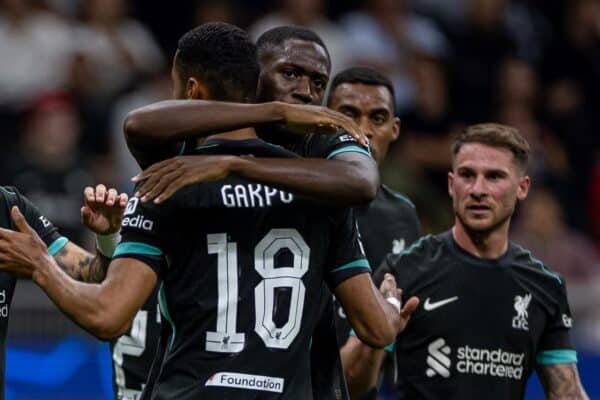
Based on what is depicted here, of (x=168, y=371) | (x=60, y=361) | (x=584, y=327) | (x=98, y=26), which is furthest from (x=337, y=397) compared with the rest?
(x=98, y=26)

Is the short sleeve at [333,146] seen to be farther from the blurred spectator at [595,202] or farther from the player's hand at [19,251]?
the blurred spectator at [595,202]

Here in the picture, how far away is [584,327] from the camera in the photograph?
10367 mm

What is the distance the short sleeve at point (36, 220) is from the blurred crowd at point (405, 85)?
4.42m

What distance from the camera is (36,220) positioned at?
17.5 feet

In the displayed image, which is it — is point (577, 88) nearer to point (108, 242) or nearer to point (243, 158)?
point (108, 242)

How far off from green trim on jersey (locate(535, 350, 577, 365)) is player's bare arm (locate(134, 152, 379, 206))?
178 cm

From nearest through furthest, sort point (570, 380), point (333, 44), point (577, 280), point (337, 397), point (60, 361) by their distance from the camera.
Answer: point (337, 397)
point (570, 380)
point (60, 361)
point (577, 280)
point (333, 44)

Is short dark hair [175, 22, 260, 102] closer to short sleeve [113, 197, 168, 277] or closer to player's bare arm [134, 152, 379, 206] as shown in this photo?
player's bare arm [134, 152, 379, 206]

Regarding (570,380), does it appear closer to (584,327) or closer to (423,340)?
(423,340)

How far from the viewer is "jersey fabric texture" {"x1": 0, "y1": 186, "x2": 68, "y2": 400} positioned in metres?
5.09

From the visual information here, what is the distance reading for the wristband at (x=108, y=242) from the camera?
521 cm

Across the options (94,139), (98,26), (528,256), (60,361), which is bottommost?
(60,361)

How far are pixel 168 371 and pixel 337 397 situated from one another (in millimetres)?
886

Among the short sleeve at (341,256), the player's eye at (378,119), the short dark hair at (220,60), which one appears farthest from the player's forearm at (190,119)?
the player's eye at (378,119)
